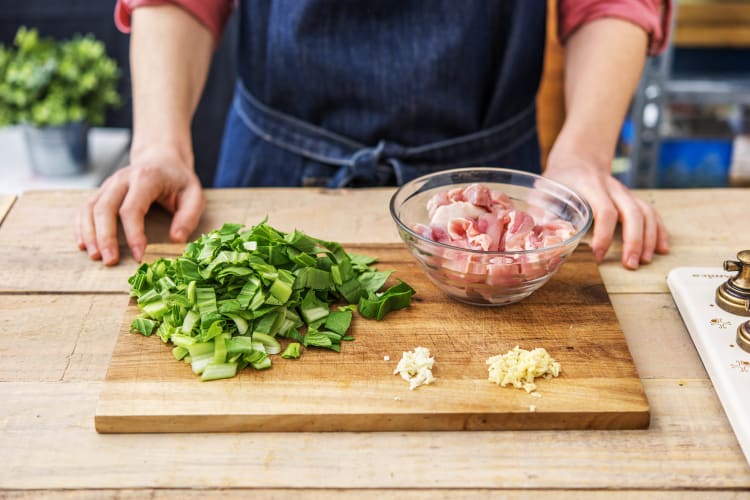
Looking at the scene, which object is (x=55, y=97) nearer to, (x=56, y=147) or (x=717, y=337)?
(x=56, y=147)

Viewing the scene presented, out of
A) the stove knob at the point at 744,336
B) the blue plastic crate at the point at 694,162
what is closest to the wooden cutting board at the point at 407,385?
the stove knob at the point at 744,336

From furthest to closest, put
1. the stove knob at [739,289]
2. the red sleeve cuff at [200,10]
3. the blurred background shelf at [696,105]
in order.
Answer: the blurred background shelf at [696,105]
the red sleeve cuff at [200,10]
the stove knob at [739,289]

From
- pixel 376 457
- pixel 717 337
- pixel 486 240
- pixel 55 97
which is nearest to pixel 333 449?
pixel 376 457

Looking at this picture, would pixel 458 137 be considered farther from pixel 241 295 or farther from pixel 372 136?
pixel 241 295

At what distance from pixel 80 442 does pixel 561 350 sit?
0.54 m

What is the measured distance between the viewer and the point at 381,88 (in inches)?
55.0

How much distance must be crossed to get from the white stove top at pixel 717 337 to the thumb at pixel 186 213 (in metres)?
0.70

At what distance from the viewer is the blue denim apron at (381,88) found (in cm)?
138

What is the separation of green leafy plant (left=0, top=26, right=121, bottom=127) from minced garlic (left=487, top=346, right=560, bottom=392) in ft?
5.79

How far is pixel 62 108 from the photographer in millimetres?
2236

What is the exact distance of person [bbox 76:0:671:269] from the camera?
1342 mm

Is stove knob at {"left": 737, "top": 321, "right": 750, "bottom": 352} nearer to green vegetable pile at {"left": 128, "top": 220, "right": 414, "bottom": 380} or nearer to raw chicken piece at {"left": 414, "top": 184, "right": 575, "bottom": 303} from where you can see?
raw chicken piece at {"left": 414, "top": 184, "right": 575, "bottom": 303}

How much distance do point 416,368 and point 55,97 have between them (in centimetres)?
174

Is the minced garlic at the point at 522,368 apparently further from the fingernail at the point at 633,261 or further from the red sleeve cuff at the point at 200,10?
the red sleeve cuff at the point at 200,10
